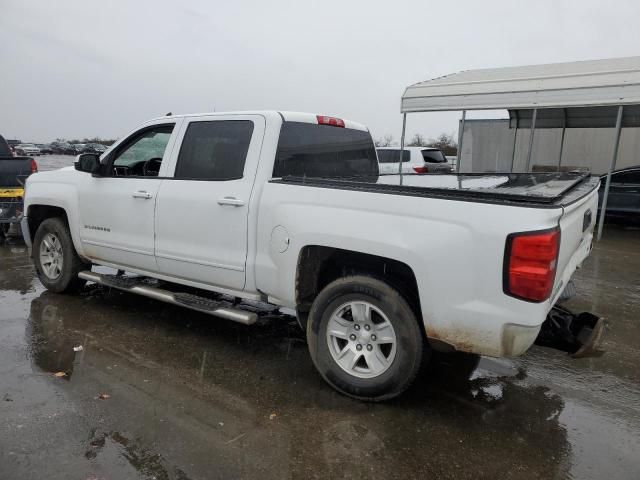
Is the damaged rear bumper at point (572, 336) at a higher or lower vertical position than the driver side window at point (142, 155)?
lower

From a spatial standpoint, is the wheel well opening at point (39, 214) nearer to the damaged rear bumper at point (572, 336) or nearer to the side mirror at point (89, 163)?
the side mirror at point (89, 163)

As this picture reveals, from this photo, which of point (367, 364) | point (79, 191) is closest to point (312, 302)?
point (367, 364)

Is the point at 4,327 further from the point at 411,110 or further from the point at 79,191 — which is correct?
the point at 411,110

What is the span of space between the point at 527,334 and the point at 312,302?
1531mm

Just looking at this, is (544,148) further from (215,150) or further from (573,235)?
(215,150)

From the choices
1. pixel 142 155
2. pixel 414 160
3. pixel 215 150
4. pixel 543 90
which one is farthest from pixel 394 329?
pixel 414 160

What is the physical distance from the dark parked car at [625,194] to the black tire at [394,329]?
10194mm

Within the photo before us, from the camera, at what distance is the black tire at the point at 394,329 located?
314 centimetres

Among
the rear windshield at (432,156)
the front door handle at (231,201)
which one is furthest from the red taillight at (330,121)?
the rear windshield at (432,156)

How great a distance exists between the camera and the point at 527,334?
2.80 meters

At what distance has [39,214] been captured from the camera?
5.77 m

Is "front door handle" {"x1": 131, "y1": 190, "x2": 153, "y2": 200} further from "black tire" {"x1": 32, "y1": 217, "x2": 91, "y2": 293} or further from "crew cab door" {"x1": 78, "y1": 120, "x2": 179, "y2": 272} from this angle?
"black tire" {"x1": 32, "y1": 217, "x2": 91, "y2": 293}

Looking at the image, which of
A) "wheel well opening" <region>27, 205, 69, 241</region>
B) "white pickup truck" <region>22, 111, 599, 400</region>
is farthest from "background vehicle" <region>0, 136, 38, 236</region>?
"white pickup truck" <region>22, 111, 599, 400</region>

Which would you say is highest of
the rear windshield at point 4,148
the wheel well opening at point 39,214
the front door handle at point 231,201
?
the rear windshield at point 4,148
